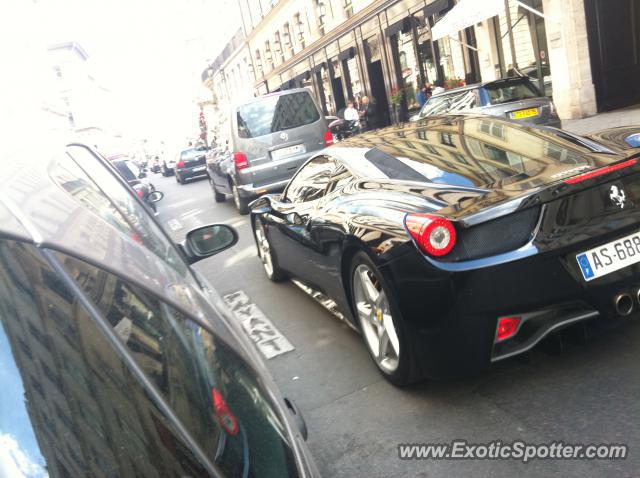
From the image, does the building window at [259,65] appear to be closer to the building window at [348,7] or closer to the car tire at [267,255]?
the building window at [348,7]

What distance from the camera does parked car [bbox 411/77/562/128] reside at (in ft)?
36.2

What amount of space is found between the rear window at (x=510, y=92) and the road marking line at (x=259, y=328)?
6.74m

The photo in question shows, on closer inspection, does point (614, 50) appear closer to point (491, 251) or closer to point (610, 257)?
point (610, 257)

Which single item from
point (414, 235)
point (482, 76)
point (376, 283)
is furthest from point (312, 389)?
point (482, 76)

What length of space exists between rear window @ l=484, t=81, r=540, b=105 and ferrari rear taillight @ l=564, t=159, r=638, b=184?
27.1 ft

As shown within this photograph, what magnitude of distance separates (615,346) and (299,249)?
2301 millimetres

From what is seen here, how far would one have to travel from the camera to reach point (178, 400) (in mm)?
1255

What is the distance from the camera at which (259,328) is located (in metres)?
5.36

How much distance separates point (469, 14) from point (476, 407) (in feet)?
46.4

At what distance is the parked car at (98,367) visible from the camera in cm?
112

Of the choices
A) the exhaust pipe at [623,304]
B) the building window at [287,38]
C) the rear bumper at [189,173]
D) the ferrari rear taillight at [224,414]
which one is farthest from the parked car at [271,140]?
the building window at [287,38]

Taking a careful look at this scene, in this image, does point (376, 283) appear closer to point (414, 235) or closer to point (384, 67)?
point (414, 235)

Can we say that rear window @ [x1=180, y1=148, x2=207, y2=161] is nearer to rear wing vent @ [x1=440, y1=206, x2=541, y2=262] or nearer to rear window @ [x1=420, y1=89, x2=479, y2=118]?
rear window @ [x1=420, y1=89, x2=479, y2=118]

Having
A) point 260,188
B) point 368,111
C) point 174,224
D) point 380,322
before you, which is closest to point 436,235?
point 380,322
